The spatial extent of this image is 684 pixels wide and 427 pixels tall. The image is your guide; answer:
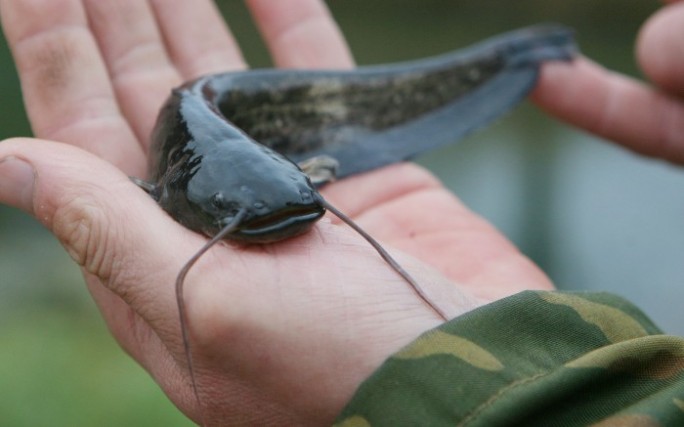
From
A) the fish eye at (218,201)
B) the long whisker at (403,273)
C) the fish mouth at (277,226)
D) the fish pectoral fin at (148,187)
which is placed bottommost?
the long whisker at (403,273)

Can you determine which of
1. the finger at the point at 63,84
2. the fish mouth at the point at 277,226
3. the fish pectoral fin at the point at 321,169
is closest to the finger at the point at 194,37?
the finger at the point at 63,84

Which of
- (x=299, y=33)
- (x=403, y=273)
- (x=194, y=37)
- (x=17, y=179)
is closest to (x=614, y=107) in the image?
(x=299, y=33)

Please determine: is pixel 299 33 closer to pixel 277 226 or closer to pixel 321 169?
pixel 321 169

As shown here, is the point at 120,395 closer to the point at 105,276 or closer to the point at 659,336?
the point at 105,276

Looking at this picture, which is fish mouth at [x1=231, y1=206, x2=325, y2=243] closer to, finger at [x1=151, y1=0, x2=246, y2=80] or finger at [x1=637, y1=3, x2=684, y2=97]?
finger at [x1=151, y1=0, x2=246, y2=80]

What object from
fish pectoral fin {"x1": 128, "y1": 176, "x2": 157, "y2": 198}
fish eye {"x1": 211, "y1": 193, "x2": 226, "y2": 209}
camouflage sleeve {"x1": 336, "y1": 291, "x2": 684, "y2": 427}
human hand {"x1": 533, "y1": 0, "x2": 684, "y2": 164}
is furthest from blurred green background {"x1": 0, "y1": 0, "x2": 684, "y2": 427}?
camouflage sleeve {"x1": 336, "y1": 291, "x2": 684, "y2": 427}

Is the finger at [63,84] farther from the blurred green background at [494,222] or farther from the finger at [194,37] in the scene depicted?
the blurred green background at [494,222]
